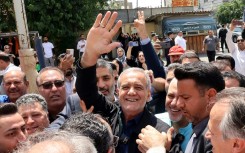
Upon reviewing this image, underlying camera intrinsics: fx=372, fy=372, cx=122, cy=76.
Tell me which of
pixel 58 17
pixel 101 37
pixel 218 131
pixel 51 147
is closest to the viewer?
pixel 51 147

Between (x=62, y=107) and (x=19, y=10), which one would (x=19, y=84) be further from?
(x=19, y=10)

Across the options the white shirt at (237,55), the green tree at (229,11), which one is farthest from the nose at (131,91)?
the green tree at (229,11)

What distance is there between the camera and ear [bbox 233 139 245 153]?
1.60 metres

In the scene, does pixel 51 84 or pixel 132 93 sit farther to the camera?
pixel 51 84

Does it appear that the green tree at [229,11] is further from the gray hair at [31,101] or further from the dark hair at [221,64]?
the gray hair at [31,101]

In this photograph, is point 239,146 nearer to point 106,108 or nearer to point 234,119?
point 234,119

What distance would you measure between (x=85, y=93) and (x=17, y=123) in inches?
22.0

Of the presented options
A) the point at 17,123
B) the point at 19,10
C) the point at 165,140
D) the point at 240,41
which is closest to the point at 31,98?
the point at 17,123

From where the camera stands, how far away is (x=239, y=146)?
63.6 inches

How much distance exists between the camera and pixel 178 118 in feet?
9.07

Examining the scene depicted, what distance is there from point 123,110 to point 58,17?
55.9 ft

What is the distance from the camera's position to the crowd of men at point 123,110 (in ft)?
5.44

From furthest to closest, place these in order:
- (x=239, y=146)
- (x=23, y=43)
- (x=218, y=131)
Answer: (x=23, y=43)
(x=218, y=131)
(x=239, y=146)

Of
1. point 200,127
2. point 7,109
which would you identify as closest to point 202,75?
point 200,127
